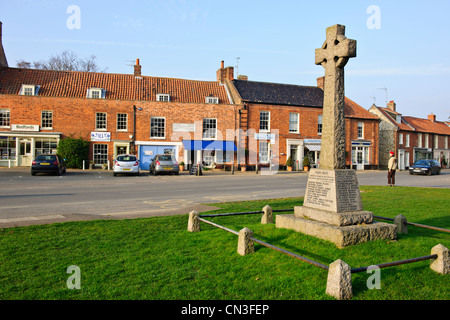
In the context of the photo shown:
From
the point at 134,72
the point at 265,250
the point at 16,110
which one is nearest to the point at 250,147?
the point at 134,72

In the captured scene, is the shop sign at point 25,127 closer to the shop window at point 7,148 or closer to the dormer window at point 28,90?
the shop window at point 7,148

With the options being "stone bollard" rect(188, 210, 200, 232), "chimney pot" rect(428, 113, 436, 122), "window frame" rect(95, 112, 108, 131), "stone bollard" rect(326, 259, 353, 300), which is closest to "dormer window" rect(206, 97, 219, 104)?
"window frame" rect(95, 112, 108, 131)

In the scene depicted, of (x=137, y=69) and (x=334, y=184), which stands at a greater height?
(x=137, y=69)

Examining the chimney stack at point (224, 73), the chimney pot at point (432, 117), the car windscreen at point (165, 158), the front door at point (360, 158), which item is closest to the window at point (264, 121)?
the chimney stack at point (224, 73)

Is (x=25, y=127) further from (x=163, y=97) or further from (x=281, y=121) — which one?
(x=281, y=121)

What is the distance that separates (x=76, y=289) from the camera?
14.0ft

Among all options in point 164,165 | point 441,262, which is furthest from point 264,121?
point 441,262

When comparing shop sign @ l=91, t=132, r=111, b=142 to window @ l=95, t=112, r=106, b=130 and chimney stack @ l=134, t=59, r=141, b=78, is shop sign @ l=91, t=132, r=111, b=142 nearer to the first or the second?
window @ l=95, t=112, r=106, b=130

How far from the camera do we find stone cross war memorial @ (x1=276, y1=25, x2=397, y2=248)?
19.1ft

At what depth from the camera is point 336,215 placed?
227 inches

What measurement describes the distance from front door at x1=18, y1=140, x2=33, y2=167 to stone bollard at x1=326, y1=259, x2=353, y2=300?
32.1 m

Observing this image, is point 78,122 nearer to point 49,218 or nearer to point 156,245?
point 49,218

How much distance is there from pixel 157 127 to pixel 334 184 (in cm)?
2837

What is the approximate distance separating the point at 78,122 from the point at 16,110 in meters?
5.06
